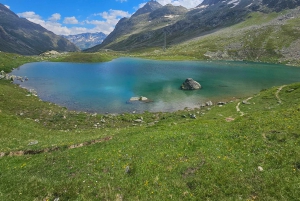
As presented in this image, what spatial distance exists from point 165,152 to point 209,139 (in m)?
5.34

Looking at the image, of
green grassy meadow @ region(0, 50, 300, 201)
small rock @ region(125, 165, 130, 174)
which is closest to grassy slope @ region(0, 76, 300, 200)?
green grassy meadow @ region(0, 50, 300, 201)

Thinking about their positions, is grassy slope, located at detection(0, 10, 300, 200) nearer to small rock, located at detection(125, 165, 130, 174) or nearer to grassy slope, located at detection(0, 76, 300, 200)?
grassy slope, located at detection(0, 76, 300, 200)

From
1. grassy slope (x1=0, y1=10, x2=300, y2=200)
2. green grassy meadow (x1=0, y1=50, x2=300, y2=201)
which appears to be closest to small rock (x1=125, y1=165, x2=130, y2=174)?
green grassy meadow (x1=0, y1=50, x2=300, y2=201)

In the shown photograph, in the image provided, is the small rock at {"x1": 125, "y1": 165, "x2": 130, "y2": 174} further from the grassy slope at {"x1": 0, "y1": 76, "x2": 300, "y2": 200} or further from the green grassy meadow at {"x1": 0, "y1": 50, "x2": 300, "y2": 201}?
the grassy slope at {"x1": 0, "y1": 76, "x2": 300, "y2": 200}

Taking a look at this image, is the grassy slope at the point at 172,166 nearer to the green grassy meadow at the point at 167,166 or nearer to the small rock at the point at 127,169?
the green grassy meadow at the point at 167,166

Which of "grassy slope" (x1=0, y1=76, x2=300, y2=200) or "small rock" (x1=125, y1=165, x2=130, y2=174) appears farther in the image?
"small rock" (x1=125, y1=165, x2=130, y2=174)

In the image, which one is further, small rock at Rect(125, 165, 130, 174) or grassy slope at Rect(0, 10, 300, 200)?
small rock at Rect(125, 165, 130, 174)

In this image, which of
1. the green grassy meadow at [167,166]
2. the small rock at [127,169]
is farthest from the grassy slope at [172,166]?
the small rock at [127,169]

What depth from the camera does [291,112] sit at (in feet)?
89.6

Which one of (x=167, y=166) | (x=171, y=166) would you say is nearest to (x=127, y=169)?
(x=167, y=166)

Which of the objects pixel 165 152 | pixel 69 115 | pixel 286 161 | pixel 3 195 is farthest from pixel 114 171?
pixel 69 115

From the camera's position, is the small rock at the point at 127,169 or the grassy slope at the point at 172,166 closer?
the grassy slope at the point at 172,166

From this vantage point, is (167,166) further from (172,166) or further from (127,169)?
(127,169)

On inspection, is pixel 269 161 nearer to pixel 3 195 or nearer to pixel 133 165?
pixel 133 165
